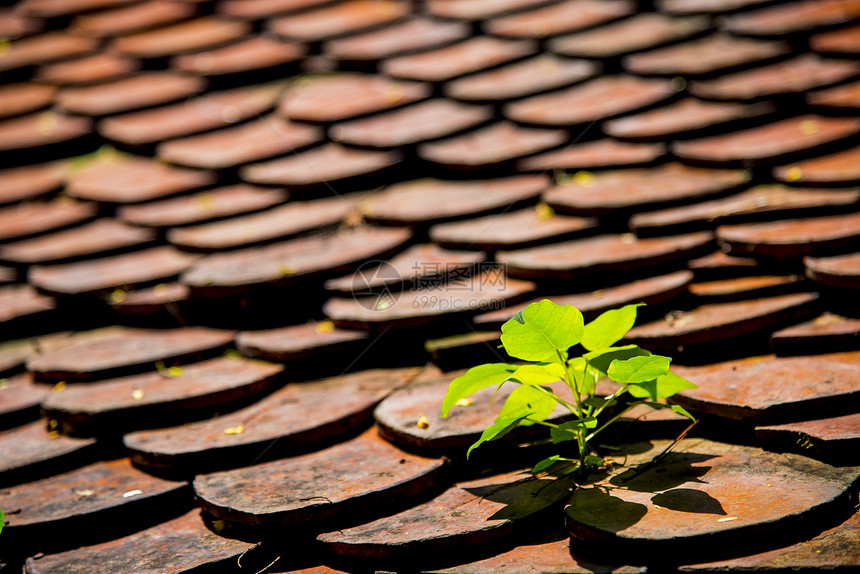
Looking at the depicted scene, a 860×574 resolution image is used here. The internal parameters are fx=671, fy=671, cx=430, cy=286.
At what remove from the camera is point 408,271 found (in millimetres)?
1764

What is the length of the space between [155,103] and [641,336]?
192 cm

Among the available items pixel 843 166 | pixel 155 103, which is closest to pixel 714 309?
pixel 843 166

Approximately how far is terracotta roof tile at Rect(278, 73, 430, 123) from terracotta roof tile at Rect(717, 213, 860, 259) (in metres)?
1.11

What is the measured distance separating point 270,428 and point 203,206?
94cm

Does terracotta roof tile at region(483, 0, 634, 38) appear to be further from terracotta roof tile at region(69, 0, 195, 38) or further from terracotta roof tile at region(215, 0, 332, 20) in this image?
terracotta roof tile at region(69, 0, 195, 38)

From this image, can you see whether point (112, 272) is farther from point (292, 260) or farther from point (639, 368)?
point (639, 368)

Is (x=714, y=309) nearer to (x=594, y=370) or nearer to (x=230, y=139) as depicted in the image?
(x=594, y=370)

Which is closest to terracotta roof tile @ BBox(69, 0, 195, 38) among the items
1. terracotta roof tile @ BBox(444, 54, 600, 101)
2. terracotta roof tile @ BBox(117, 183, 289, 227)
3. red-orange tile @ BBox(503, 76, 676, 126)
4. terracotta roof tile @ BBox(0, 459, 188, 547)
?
terracotta roof tile @ BBox(117, 183, 289, 227)

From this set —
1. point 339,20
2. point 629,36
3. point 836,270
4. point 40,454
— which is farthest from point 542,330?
point 339,20

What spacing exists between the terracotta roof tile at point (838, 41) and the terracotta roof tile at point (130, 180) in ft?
6.40

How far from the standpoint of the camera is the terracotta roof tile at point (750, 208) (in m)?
1.69

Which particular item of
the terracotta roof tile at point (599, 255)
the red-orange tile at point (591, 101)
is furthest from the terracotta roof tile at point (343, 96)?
the terracotta roof tile at point (599, 255)

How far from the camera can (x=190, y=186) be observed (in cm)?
222

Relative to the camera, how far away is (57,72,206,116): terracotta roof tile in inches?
96.7
